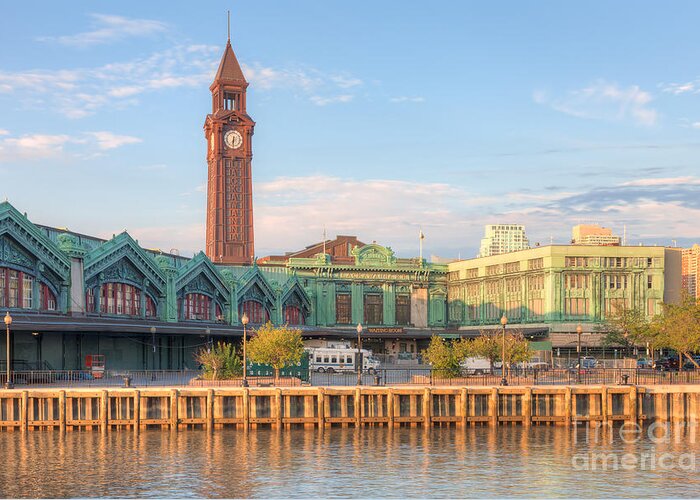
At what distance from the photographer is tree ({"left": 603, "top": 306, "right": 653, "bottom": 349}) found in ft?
377

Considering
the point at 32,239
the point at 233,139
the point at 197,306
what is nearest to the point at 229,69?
the point at 233,139

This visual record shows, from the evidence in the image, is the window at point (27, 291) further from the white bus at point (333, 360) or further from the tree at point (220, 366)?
the white bus at point (333, 360)

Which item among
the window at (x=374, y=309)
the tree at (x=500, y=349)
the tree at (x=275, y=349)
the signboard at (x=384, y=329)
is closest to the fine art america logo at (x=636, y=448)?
the tree at (x=500, y=349)

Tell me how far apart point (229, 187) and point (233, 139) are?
8390 mm

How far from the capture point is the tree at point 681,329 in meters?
85.5

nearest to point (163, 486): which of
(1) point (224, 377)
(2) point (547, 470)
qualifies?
(2) point (547, 470)

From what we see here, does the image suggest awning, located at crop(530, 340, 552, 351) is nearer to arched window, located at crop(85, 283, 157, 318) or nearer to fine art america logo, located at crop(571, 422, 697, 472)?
arched window, located at crop(85, 283, 157, 318)

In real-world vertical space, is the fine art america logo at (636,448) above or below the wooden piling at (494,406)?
below

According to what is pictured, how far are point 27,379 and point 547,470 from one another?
1432 inches

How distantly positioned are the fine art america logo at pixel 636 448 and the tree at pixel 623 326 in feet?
165

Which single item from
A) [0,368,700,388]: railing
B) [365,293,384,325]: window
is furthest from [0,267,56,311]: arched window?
[365,293,384,325]: window

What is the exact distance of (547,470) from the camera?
47750mm

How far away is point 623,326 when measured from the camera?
395ft

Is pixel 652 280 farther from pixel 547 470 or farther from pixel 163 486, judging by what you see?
pixel 163 486
